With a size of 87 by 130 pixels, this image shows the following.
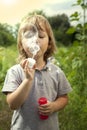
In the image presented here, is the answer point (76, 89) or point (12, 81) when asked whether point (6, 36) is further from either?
point (12, 81)

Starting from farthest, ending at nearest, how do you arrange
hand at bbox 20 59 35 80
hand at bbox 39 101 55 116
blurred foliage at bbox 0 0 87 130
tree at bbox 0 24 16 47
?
tree at bbox 0 24 16 47, blurred foliage at bbox 0 0 87 130, hand at bbox 39 101 55 116, hand at bbox 20 59 35 80

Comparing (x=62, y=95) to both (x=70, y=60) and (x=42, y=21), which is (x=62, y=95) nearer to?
(x=42, y=21)

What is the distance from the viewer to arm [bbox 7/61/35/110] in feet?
5.18

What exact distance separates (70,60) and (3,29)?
1718mm

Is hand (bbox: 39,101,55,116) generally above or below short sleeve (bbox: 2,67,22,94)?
below

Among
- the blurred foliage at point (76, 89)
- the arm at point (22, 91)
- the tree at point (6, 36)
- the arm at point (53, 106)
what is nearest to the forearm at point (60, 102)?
the arm at point (53, 106)

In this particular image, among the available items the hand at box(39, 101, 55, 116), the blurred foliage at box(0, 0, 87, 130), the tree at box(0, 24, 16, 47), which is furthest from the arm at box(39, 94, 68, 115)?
the tree at box(0, 24, 16, 47)

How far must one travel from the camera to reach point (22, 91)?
1630mm

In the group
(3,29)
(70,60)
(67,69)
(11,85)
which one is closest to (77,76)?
(70,60)

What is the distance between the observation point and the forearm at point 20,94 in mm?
1612

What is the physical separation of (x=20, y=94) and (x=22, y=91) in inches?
0.7

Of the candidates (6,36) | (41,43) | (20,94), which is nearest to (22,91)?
(20,94)

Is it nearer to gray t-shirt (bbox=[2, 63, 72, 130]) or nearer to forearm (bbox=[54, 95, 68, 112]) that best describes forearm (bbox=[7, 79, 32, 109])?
gray t-shirt (bbox=[2, 63, 72, 130])

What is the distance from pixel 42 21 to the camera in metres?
1.83
